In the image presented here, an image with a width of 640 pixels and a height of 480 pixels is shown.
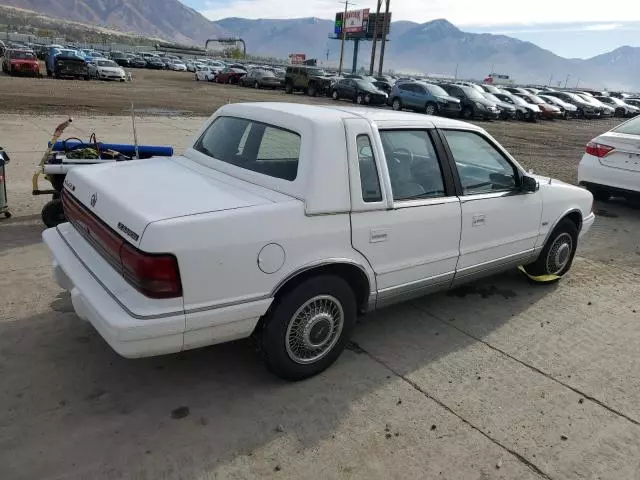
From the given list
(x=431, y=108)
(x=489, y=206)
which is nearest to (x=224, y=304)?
(x=489, y=206)

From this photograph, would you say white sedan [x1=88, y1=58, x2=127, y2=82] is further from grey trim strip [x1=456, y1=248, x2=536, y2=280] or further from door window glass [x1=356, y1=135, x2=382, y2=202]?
door window glass [x1=356, y1=135, x2=382, y2=202]

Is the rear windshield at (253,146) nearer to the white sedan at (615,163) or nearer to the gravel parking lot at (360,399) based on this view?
the gravel parking lot at (360,399)

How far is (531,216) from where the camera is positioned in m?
4.63

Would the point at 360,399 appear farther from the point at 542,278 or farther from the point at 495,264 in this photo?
the point at 542,278

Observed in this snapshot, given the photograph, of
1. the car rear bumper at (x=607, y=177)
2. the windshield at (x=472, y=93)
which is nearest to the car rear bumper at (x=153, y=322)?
the car rear bumper at (x=607, y=177)

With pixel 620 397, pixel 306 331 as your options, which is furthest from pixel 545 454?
pixel 306 331

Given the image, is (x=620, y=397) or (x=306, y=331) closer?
(x=306, y=331)

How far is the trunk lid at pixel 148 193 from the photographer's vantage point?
284 cm

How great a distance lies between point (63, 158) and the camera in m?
5.86

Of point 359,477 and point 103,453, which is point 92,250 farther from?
point 359,477

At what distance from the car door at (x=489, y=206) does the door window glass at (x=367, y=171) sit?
84 cm

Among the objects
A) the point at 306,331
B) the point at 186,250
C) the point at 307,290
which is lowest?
the point at 306,331

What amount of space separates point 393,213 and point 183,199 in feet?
4.38

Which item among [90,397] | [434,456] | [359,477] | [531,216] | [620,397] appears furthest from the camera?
[531,216]
